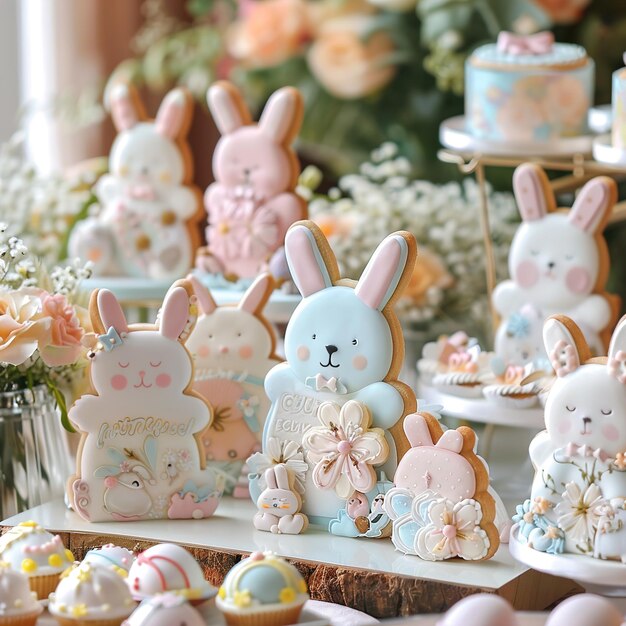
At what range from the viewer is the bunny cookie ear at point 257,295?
1674mm

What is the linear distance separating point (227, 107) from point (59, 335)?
54cm

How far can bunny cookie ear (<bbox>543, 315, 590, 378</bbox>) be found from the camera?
1385 millimetres

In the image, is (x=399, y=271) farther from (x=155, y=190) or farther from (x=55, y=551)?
(x=155, y=190)

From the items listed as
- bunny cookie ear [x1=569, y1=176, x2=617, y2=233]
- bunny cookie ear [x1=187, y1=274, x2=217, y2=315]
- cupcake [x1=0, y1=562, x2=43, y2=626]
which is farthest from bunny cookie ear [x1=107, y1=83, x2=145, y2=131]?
cupcake [x1=0, y1=562, x2=43, y2=626]

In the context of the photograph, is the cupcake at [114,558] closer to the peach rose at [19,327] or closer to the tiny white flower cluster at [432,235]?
the peach rose at [19,327]

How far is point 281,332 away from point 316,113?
71 centimetres

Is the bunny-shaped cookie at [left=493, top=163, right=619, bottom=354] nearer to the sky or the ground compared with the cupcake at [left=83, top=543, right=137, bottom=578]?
nearer to the sky

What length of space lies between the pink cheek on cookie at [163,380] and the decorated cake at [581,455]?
442mm

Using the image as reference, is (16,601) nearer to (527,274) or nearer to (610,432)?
(610,432)

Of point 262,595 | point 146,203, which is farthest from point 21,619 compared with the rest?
point 146,203

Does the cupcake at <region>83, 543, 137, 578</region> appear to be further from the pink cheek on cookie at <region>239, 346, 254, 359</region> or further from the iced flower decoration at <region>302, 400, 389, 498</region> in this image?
the pink cheek on cookie at <region>239, 346, 254, 359</region>

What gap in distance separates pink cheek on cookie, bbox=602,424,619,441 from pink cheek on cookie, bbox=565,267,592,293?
0.47 meters

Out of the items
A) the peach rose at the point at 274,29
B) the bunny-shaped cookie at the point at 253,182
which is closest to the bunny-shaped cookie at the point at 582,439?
the bunny-shaped cookie at the point at 253,182

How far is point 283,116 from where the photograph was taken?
1.88 m
